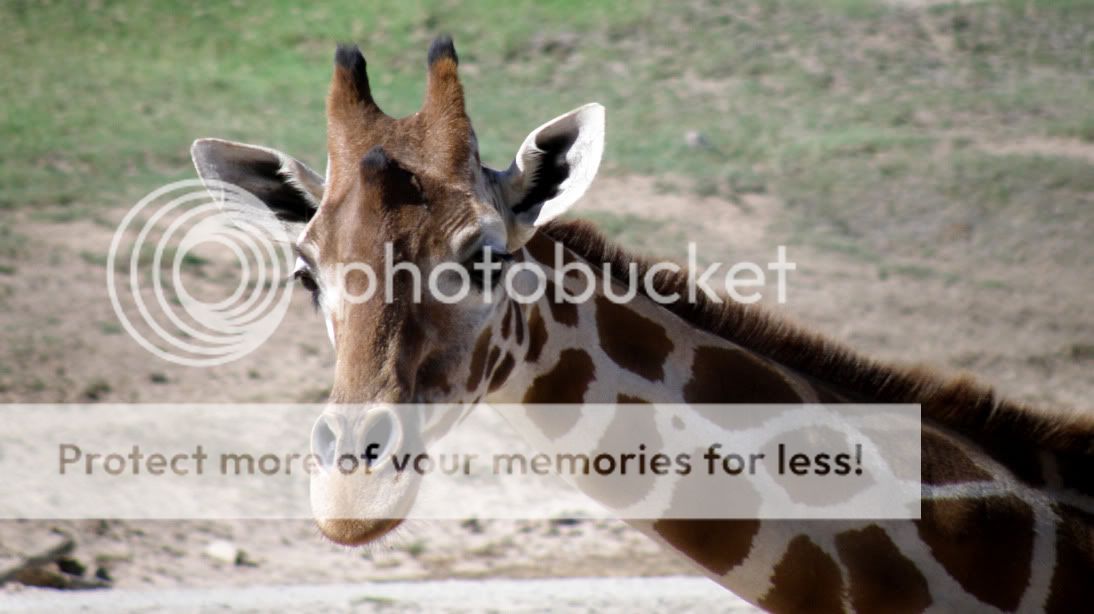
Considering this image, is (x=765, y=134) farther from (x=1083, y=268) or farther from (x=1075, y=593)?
(x=1075, y=593)

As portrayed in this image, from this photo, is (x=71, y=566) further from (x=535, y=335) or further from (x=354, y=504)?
(x=354, y=504)

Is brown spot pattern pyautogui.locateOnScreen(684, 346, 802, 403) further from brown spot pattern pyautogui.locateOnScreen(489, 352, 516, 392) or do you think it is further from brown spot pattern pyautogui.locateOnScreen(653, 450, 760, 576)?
brown spot pattern pyautogui.locateOnScreen(489, 352, 516, 392)

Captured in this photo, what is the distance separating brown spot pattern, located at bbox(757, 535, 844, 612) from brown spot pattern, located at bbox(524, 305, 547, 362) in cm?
93

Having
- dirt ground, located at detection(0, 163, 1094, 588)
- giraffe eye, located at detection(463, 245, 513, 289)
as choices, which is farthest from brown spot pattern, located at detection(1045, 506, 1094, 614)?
dirt ground, located at detection(0, 163, 1094, 588)

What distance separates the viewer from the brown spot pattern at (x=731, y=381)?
389 centimetres

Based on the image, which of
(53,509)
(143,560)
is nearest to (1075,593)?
(143,560)

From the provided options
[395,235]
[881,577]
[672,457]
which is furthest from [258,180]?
[881,577]

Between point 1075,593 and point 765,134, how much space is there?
9.96 m

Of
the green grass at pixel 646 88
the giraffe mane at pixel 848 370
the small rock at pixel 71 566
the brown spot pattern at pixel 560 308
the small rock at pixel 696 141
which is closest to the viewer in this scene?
the brown spot pattern at pixel 560 308

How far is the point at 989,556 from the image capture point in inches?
146

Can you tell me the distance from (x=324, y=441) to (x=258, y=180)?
1066 mm

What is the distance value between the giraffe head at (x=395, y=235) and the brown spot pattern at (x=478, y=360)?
3 centimetres

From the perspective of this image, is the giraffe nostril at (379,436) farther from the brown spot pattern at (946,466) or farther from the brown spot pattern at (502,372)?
the brown spot pattern at (946,466)

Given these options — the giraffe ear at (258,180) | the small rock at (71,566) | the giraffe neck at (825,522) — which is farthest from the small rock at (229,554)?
the giraffe neck at (825,522)
